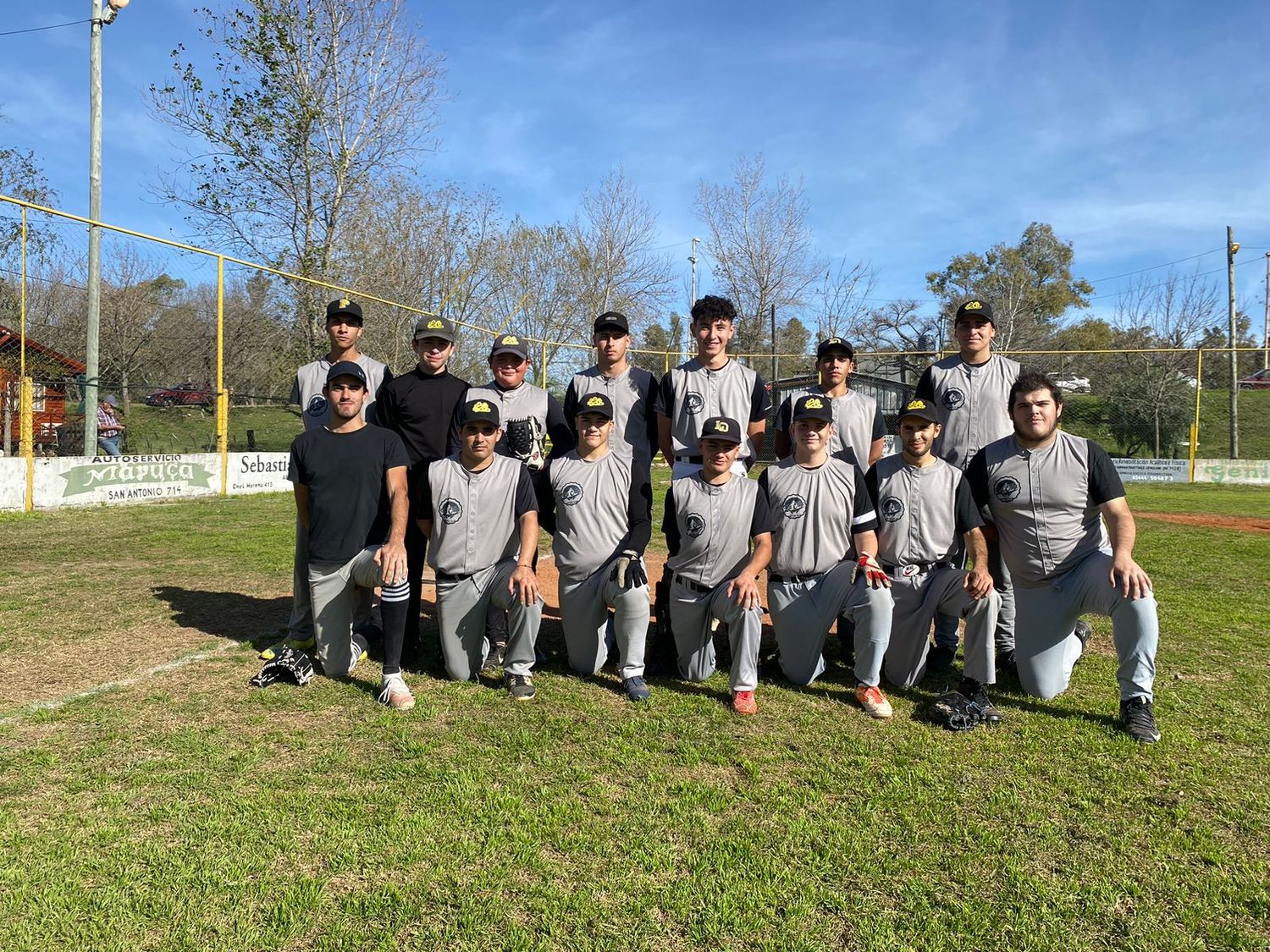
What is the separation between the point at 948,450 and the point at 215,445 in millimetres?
11391

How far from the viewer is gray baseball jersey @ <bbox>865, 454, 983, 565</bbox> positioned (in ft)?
13.0

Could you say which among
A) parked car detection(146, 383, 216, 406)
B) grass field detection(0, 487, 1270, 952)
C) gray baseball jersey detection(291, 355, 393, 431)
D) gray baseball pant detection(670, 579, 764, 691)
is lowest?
grass field detection(0, 487, 1270, 952)

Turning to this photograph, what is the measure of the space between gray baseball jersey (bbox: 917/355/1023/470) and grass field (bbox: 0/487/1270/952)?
135 centimetres

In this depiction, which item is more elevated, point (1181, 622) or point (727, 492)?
point (727, 492)

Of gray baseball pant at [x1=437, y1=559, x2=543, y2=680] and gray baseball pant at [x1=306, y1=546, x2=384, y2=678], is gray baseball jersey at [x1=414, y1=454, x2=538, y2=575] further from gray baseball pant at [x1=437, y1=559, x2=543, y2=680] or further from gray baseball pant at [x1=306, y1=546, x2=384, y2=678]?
gray baseball pant at [x1=306, y1=546, x2=384, y2=678]

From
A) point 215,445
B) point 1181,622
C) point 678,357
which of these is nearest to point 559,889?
point 1181,622

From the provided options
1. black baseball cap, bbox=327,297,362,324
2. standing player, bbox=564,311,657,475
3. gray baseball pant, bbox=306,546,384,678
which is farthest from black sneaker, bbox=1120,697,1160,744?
black baseball cap, bbox=327,297,362,324

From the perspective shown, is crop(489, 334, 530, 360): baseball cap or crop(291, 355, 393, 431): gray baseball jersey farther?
crop(291, 355, 393, 431): gray baseball jersey

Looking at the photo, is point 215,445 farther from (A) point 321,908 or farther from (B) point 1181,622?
(B) point 1181,622

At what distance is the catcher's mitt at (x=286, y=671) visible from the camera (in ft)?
12.5

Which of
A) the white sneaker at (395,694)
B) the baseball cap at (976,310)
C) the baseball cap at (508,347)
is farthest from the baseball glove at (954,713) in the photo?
the baseball cap at (508,347)

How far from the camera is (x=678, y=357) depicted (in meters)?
22.6

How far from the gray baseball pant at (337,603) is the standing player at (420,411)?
0.37 m

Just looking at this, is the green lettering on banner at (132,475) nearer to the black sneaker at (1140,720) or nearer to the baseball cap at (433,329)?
the baseball cap at (433,329)
